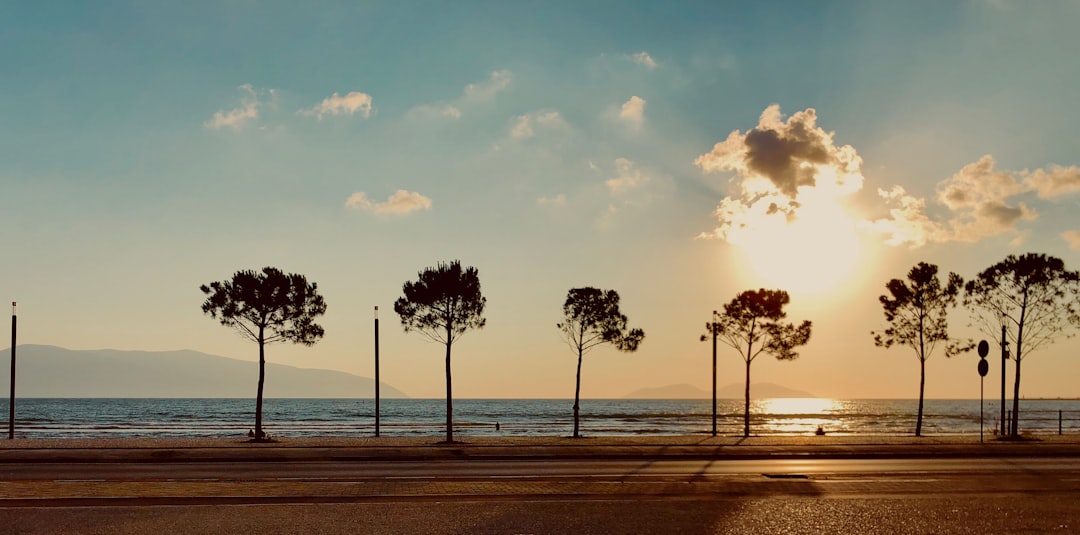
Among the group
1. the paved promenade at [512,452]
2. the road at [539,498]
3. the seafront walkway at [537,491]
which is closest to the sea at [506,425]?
the paved promenade at [512,452]

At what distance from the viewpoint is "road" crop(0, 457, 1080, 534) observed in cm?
1397

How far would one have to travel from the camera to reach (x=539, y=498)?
669 inches

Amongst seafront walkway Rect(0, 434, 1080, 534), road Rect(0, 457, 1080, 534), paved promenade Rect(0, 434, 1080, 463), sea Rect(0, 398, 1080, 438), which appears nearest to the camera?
road Rect(0, 457, 1080, 534)

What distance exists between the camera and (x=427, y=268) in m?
41.2

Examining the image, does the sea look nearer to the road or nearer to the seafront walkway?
the seafront walkway

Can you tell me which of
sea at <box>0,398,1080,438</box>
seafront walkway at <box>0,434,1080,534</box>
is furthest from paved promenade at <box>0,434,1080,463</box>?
sea at <box>0,398,1080,438</box>

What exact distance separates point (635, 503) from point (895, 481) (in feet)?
24.4

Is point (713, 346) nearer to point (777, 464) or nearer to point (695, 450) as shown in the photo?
point (695, 450)

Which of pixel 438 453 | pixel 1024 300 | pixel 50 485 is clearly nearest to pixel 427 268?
pixel 438 453

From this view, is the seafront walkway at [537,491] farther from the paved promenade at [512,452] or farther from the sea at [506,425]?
the sea at [506,425]

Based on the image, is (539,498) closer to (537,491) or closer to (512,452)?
(537,491)

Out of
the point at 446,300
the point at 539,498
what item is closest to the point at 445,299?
the point at 446,300

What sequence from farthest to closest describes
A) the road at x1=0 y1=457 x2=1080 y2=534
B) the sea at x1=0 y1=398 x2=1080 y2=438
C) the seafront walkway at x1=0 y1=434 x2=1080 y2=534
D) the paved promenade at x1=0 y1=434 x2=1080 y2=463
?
the sea at x1=0 y1=398 x2=1080 y2=438 < the paved promenade at x1=0 y1=434 x2=1080 y2=463 < the seafront walkway at x1=0 y1=434 x2=1080 y2=534 < the road at x1=0 y1=457 x2=1080 y2=534

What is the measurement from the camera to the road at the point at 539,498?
13969 millimetres
